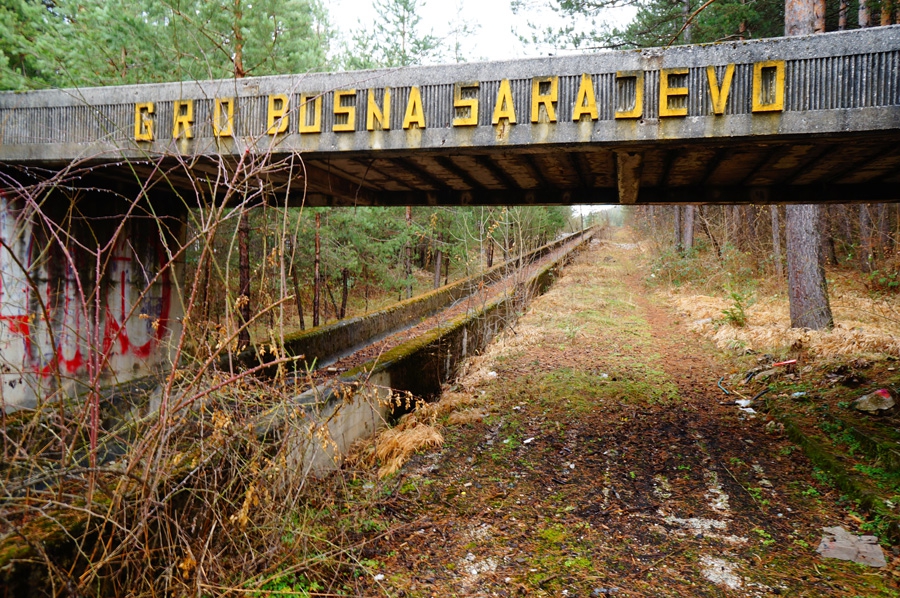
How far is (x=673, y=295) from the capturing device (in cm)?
1744

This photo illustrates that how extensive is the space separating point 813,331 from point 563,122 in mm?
7050

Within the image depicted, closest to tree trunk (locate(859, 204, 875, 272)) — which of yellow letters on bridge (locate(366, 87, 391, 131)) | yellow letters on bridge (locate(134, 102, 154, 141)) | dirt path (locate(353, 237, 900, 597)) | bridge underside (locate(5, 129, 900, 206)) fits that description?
dirt path (locate(353, 237, 900, 597))

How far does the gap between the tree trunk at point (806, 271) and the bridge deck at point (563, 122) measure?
3.38 metres

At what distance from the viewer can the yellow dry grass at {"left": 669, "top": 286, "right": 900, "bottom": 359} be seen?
7.83 meters

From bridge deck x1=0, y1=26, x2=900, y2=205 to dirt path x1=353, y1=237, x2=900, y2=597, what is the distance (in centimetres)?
285

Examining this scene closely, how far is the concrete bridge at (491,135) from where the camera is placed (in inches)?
167

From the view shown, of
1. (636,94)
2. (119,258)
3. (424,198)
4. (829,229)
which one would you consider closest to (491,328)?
(424,198)

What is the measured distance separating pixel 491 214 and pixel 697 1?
460 inches

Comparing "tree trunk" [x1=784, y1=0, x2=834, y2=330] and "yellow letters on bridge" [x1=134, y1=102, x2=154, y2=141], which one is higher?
"yellow letters on bridge" [x1=134, y1=102, x2=154, y2=141]

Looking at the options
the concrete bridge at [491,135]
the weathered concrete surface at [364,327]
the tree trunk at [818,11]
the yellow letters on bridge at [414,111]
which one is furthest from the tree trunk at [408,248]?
the yellow letters on bridge at [414,111]

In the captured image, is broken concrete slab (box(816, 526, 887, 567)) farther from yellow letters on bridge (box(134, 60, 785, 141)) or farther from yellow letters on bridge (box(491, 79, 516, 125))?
yellow letters on bridge (box(491, 79, 516, 125))

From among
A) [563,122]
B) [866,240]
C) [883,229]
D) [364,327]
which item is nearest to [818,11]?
[563,122]

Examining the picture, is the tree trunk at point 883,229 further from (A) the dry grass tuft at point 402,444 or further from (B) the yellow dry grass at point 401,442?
(A) the dry grass tuft at point 402,444

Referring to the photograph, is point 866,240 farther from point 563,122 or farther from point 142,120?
point 142,120
